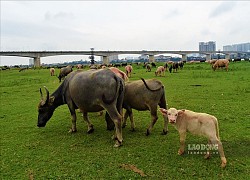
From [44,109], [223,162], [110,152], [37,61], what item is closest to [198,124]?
[223,162]

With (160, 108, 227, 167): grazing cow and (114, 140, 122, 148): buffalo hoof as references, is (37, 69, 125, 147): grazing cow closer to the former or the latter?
(114, 140, 122, 148): buffalo hoof

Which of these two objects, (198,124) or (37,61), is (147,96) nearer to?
(198,124)

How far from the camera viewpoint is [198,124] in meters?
5.47

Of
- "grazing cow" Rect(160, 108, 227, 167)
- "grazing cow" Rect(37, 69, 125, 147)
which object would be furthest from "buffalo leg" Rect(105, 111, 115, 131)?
"grazing cow" Rect(160, 108, 227, 167)

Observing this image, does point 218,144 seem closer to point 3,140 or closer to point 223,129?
point 223,129

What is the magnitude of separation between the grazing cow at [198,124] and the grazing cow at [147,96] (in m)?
1.32

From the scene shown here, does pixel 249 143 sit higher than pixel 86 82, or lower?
lower

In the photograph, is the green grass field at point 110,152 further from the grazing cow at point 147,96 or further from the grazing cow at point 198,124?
the grazing cow at point 147,96

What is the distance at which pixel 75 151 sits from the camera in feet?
21.7

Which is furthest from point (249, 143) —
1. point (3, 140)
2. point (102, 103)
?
point (3, 140)

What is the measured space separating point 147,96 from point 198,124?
2051 millimetres

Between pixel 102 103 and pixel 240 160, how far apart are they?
3.60m

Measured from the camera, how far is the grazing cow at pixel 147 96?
7207 millimetres

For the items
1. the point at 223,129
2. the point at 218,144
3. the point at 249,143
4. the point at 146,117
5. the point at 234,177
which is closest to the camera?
the point at 234,177
